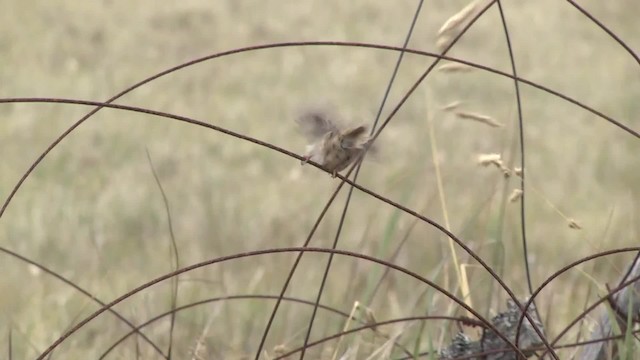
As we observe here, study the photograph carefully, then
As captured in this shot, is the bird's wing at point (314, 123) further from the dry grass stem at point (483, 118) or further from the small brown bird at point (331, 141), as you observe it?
the dry grass stem at point (483, 118)

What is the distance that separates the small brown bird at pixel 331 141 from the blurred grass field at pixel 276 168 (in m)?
0.17

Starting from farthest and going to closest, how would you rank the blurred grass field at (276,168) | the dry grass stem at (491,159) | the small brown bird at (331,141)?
the blurred grass field at (276,168)
the dry grass stem at (491,159)
the small brown bird at (331,141)

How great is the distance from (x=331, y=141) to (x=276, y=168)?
1.57m

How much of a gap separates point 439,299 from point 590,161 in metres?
1.13

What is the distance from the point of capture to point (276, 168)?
2.29 meters

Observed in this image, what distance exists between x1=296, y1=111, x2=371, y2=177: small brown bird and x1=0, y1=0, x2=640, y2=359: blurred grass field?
167 millimetres

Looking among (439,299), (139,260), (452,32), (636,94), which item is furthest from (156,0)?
(452,32)

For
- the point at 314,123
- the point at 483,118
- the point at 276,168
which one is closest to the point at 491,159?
the point at 483,118

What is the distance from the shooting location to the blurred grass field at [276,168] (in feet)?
4.77

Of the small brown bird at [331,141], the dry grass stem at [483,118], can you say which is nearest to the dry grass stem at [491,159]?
the dry grass stem at [483,118]

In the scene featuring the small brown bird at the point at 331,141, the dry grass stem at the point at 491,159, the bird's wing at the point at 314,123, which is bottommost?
the dry grass stem at the point at 491,159

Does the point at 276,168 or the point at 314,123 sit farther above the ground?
the point at 276,168

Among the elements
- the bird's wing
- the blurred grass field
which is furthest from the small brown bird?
the blurred grass field

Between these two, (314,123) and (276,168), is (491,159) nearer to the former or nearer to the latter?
(314,123)
